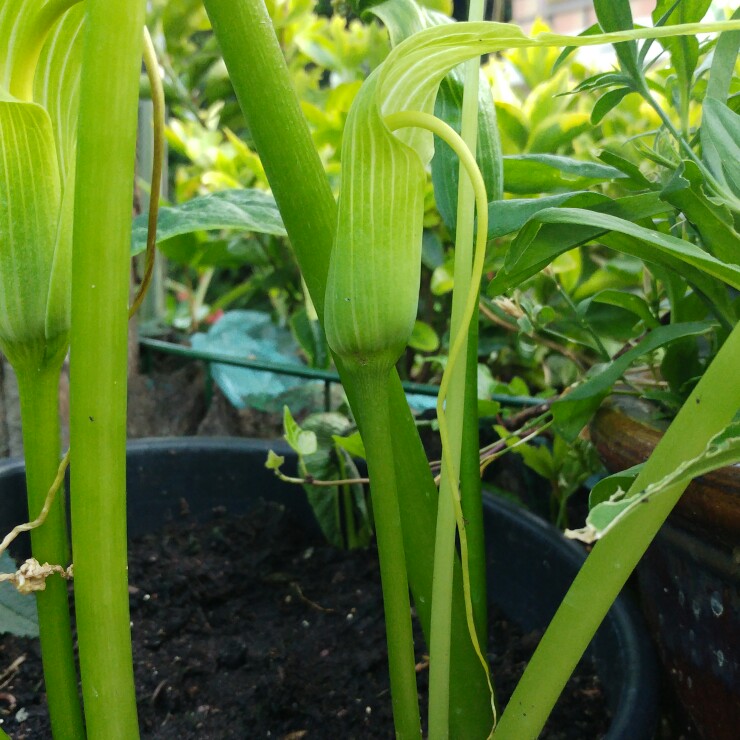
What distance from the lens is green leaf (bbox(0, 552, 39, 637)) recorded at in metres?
0.39

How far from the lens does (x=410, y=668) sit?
1.11 ft

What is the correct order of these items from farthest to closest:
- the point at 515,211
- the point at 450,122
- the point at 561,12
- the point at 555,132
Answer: the point at 561,12, the point at 555,132, the point at 450,122, the point at 515,211

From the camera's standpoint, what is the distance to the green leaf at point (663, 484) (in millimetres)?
219

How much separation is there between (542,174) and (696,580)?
0.91ft

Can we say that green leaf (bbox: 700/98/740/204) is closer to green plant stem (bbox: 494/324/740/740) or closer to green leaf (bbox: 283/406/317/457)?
green plant stem (bbox: 494/324/740/740)

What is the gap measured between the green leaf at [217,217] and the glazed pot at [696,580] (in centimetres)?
27

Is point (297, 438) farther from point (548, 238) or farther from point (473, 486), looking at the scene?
point (548, 238)

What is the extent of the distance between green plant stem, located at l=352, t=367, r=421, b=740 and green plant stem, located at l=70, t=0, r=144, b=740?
10 centimetres

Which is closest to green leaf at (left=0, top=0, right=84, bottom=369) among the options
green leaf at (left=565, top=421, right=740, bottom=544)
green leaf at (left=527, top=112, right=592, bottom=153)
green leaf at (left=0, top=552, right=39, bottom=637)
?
green leaf at (left=0, top=552, right=39, bottom=637)

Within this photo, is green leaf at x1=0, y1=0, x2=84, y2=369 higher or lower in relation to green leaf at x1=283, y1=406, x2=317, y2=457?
higher

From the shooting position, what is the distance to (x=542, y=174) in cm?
48

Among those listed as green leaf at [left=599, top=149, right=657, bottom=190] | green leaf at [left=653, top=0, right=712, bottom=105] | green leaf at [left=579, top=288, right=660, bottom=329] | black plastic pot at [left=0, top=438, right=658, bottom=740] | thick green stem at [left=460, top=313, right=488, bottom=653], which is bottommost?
black plastic pot at [left=0, top=438, right=658, bottom=740]

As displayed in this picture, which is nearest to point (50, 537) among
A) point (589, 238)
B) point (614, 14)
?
point (589, 238)

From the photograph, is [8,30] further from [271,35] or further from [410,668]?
[410,668]
